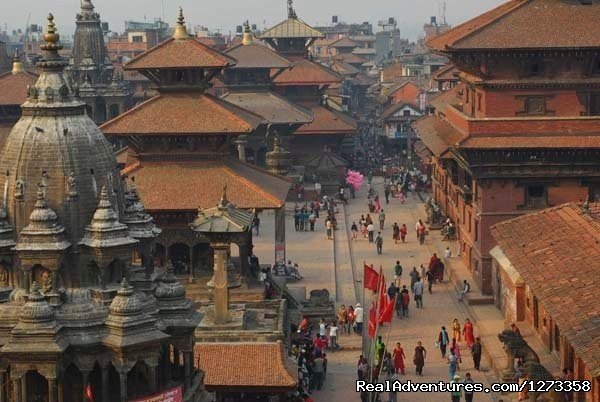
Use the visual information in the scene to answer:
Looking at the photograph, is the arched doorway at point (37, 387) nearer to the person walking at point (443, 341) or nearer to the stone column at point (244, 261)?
the stone column at point (244, 261)

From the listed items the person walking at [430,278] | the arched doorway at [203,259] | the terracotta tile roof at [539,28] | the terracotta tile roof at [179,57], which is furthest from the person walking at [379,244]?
the arched doorway at [203,259]

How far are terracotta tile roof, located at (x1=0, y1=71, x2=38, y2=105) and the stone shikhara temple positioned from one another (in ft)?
125

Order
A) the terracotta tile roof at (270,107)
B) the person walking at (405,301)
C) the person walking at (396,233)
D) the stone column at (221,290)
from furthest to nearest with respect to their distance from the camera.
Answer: the terracotta tile roof at (270,107) → the person walking at (396,233) → the person walking at (405,301) → the stone column at (221,290)

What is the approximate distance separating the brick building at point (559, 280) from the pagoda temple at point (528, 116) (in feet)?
9.68

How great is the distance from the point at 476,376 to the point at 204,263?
9.43m

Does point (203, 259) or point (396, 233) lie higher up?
point (203, 259)

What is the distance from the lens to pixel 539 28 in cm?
4575

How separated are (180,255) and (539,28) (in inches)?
584

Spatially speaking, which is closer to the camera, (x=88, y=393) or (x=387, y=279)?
(x=88, y=393)

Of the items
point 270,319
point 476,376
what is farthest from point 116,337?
point 476,376

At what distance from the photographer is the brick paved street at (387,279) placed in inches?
1393

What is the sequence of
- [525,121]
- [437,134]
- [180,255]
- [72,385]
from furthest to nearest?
[437,134]
[525,121]
[180,255]
[72,385]

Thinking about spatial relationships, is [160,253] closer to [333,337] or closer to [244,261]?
[244,261]

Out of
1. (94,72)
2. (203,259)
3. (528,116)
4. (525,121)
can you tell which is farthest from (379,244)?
(94,72)
